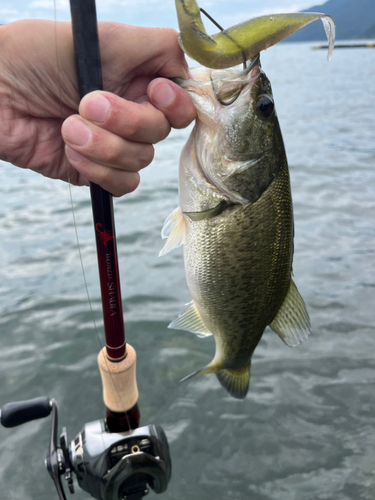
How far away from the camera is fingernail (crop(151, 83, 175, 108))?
1.48 m

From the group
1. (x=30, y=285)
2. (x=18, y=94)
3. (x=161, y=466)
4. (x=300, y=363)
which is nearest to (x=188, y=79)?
(x=18, y=94)

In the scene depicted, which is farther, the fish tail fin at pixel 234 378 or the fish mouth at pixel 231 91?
the fish tail fin at pixel 234 378

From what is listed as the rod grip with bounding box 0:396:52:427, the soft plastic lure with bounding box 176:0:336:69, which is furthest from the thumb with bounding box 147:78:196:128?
the rod grip with bounding box 0:396:52:427

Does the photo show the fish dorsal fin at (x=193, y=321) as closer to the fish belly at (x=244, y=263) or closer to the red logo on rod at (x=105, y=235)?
the fish belly at (x=244, y=263)

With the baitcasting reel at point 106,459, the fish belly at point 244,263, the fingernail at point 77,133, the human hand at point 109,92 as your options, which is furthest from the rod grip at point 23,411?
the fingernail at point 77,133

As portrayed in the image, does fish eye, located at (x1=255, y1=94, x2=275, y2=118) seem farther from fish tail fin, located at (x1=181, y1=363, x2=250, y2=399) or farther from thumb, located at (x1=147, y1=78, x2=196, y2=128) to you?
fish tail fin, located at (x1=181, y1=363, x2=250, y2=399)

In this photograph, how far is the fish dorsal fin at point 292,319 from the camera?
1.84 meters

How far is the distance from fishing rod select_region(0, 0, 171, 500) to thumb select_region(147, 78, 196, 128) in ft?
1.16

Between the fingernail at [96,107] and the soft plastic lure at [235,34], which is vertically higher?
the soft plastic lure at [235,34]

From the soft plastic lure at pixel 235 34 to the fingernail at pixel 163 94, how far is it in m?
0.21

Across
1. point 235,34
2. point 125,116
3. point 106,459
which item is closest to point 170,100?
point 125,116

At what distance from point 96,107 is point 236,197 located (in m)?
0.61

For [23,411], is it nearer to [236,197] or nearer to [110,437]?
[110,437]

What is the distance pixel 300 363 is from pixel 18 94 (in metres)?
3.04
